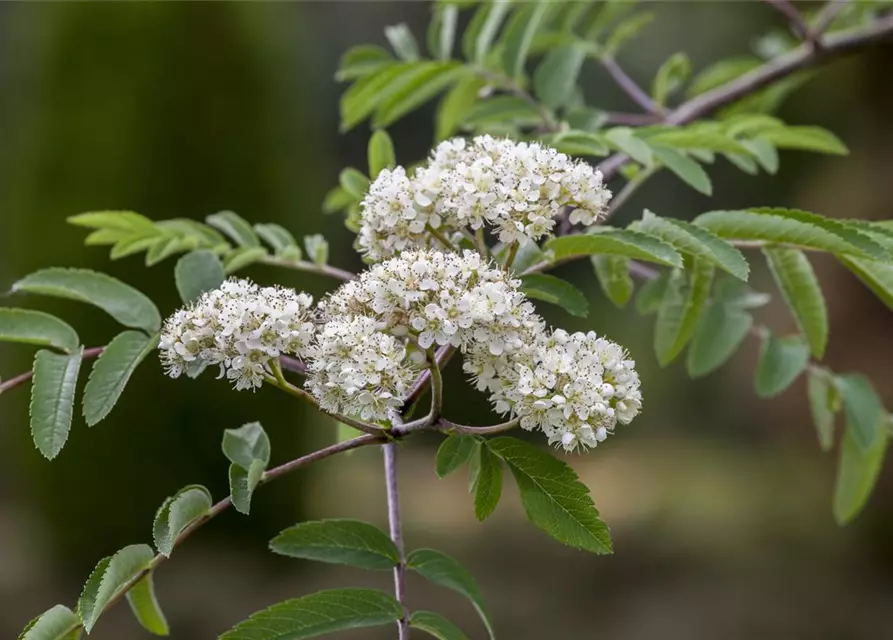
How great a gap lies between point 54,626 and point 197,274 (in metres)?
0.38

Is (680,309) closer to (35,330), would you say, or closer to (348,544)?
(348,544)

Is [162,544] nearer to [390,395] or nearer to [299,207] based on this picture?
[390,395]

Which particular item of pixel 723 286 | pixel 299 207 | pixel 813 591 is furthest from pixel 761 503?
pixel 723 286

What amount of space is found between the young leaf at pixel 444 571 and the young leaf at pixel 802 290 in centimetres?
46

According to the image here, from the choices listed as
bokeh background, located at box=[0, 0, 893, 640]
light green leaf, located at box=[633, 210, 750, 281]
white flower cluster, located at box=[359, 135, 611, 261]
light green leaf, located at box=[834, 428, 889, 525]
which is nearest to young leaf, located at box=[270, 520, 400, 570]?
white flower cluster, located at box=[359, 135, 611, 261]

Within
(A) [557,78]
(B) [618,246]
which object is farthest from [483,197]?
(A) [557,78]

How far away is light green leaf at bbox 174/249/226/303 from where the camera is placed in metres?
0.93

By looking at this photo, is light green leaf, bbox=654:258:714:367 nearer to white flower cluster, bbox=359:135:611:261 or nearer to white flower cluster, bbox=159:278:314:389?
white flower cluster, bbox=359:135:611:261

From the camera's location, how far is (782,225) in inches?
33.1

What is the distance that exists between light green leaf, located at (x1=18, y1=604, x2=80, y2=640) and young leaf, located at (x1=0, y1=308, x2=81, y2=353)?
25cm

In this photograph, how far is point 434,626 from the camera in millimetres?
758

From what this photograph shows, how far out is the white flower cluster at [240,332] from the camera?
67 cm

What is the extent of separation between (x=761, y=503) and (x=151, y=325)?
16.0 ft

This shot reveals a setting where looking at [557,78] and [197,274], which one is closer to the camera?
[197,274]
